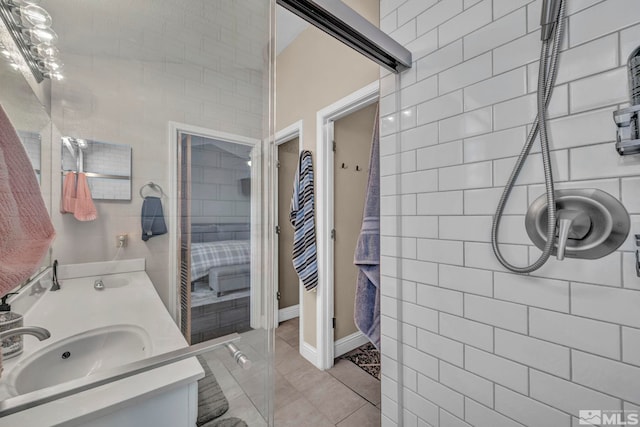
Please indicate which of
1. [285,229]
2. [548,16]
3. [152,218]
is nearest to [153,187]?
[152,218]

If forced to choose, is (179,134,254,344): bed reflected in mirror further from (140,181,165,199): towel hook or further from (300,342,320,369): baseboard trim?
(300,342,320,369): baseboard trim

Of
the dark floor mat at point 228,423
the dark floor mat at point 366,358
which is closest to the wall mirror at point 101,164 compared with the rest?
the dark floor mat at point 228,423

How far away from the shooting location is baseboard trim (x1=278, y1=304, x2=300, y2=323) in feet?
9.53

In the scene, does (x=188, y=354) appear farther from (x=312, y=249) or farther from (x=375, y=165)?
(x=312, y=249)

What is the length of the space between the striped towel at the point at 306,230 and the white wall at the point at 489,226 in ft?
3.01

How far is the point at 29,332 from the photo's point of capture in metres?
0.46

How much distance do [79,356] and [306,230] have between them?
1575mm

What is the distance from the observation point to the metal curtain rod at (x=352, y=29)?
79 centimetres

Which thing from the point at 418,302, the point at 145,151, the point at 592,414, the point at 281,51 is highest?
the point at 281,51

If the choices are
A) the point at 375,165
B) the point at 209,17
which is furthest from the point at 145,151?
the point at 375,165

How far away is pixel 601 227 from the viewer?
0.65 meters

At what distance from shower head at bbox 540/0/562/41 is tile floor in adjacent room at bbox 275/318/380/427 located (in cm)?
184

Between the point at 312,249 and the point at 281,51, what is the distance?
1.89 metres

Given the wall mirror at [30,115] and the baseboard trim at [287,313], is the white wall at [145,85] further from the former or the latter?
the baseboard trim at [287,313]
